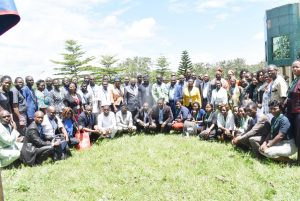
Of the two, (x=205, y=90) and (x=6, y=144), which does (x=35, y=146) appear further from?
(x=205, y=90)

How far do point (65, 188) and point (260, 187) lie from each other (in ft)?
10.6

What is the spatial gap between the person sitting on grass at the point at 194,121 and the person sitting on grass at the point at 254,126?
246 cm

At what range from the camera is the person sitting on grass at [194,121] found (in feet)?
37.0

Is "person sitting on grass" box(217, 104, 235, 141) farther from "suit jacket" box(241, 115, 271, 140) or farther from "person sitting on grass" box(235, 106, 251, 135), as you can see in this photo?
"suit jacket" box(241, 115, 271, 140)

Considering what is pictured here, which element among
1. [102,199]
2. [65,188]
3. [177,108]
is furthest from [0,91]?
[177,108]

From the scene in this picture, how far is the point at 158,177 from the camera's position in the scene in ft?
22.3

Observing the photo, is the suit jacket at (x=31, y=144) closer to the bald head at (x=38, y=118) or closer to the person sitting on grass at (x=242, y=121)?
the bald head at (x=38, y=118)

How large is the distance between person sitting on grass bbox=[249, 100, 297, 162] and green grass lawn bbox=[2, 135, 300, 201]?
23cm

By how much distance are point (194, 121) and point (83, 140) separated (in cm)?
344

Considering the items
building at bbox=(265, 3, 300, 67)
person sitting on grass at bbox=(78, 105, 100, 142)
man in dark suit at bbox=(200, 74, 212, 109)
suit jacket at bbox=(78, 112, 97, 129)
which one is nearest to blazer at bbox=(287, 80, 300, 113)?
man in dark suit at bbox=(200, 74, 212, 109)

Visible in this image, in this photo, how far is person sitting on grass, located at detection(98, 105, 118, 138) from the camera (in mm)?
11242

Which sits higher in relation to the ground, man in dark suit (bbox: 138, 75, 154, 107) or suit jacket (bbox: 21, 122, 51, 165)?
man in dark suit (bbox: 138, 75, 154, 107)

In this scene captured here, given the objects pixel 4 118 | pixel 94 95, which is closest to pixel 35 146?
pixel 4 118

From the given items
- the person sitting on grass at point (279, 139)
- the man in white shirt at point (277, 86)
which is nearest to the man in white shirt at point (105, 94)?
the man in white shirt at point (277, 86)
